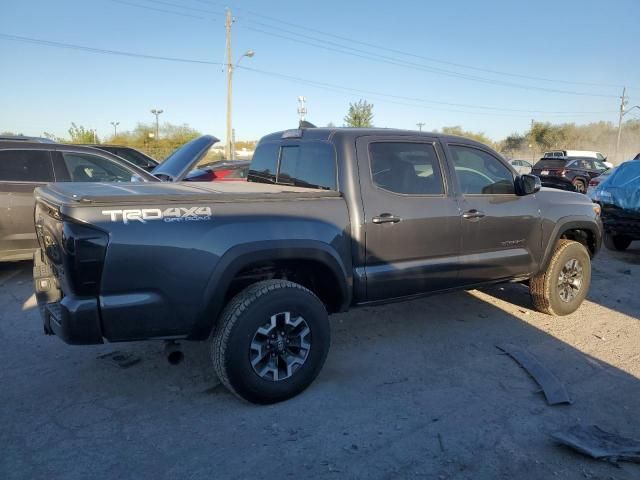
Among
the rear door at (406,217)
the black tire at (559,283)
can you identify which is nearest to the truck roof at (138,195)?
the rear door at (406,217)

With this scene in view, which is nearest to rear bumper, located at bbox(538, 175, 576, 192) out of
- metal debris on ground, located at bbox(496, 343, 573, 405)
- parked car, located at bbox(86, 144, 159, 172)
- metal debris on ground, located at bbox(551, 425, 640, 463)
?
parked car, located at bbox(86, 144, 159, 172)

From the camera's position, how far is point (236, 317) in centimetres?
305

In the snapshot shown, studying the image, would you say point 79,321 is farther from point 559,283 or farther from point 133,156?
point 133,156

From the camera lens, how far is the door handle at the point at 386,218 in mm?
3638

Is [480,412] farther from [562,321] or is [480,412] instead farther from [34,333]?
[34,333]

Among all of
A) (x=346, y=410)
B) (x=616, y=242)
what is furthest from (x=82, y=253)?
(x=616, y=242)

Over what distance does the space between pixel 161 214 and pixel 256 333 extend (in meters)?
0.96

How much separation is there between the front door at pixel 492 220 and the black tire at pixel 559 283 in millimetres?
302

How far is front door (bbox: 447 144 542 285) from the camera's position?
423 centimetres

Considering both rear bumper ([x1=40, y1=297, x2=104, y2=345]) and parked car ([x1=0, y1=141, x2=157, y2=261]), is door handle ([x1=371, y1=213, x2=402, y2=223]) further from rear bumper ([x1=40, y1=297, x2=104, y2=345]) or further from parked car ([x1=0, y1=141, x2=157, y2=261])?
parked car ([x1=0, y1=141, x2=157, y2=261])

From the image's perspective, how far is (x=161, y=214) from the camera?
9.13 ft

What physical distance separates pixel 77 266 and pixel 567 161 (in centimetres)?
2004

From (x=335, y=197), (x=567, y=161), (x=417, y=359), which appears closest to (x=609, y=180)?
(x=417, y=359)

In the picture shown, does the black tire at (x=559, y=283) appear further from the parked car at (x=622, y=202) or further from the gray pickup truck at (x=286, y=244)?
the parked car at (x=622, y=202)
